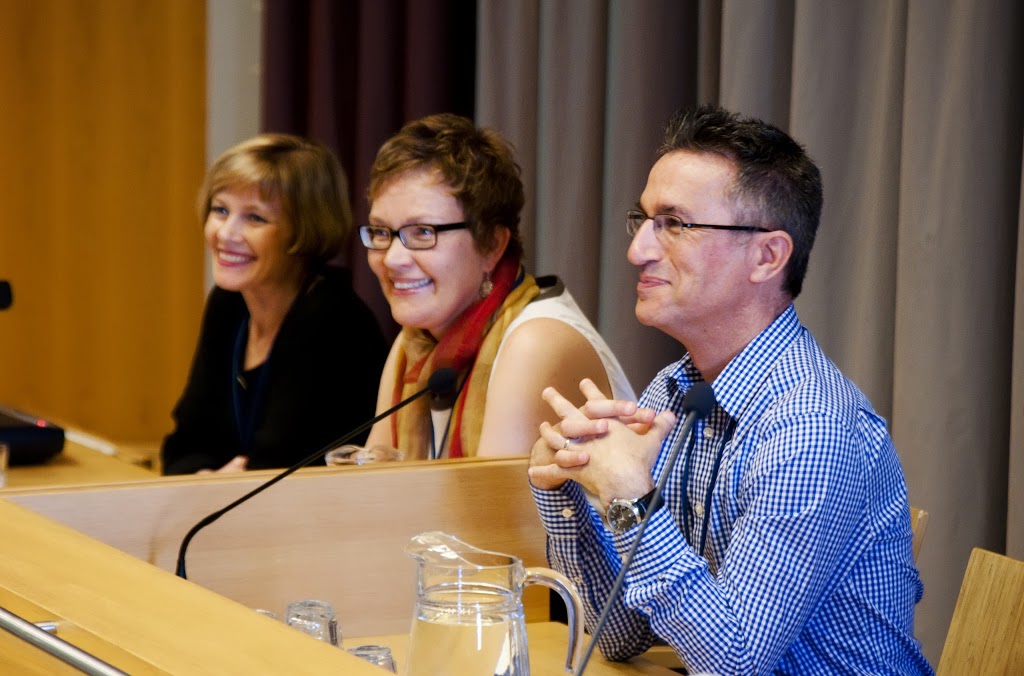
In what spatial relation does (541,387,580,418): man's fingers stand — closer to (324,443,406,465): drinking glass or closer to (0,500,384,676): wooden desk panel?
(324,443,406,465): drinking glass

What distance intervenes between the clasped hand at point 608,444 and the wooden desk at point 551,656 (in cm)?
18

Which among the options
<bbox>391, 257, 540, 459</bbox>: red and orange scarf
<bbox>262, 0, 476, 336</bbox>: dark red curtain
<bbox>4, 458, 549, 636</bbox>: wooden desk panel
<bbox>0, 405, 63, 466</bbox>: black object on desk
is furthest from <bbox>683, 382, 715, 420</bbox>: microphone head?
<bbox>262, 0, 476, 336</bbox>: dark red curtain

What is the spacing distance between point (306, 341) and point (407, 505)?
93cm

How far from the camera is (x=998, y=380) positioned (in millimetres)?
2154

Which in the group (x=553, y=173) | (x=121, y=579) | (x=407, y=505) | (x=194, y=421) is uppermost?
(x=553, y=173)

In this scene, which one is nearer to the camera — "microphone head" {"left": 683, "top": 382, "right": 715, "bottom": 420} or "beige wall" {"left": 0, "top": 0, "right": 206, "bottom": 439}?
"microphone head" {"left": 683, "top": 382, "right": 715, "bottom": 420}

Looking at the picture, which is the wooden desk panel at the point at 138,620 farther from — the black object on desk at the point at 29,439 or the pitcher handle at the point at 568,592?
the black object on desk at the point at 29,439

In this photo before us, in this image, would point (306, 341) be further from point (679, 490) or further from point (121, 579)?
point (121, 579)

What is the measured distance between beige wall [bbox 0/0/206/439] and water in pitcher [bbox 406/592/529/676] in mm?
3969

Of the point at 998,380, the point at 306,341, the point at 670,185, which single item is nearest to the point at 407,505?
the point at 670,185

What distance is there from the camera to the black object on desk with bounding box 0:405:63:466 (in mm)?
2258

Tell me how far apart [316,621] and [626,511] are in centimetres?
33

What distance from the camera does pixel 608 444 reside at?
1375 mm

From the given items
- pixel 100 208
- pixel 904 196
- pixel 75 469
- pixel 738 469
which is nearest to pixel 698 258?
pixel 738 469
